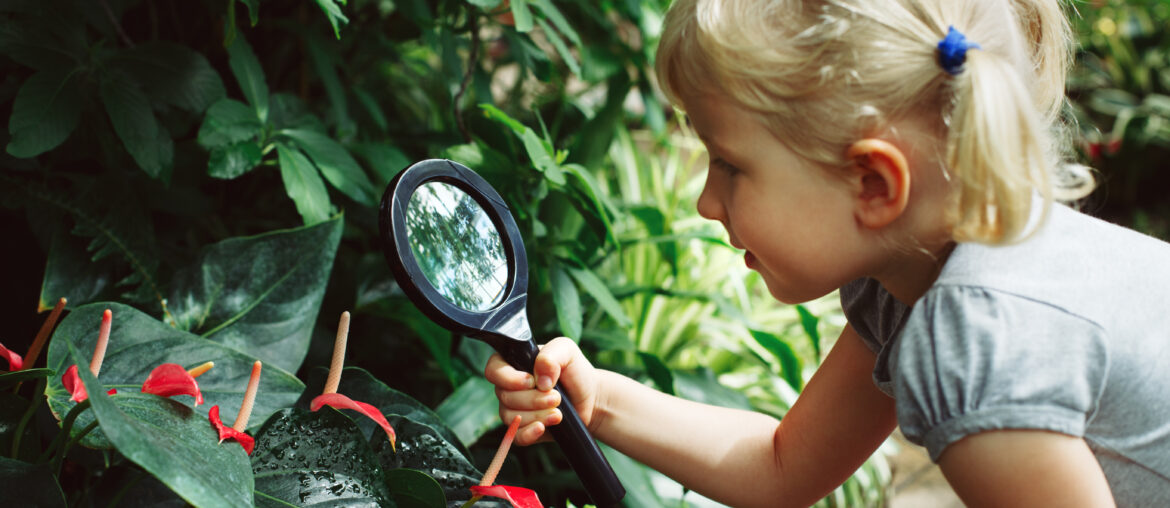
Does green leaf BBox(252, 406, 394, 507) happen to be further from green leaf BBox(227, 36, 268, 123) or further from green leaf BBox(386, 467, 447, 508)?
green leaf BBox(227, 36, 268, 123)

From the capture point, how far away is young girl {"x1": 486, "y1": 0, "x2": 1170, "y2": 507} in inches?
27.0

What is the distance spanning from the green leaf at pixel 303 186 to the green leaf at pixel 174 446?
372mm

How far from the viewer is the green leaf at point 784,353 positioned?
57.3 inches

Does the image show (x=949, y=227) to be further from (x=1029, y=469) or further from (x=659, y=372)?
(x=659, y=372)

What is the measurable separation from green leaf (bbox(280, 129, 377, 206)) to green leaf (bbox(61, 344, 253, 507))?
456mm

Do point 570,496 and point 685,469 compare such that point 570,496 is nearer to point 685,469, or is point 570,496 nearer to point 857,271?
point 685,469

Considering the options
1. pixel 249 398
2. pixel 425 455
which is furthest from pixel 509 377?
pixel 249 398

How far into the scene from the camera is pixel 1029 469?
0.68 metres

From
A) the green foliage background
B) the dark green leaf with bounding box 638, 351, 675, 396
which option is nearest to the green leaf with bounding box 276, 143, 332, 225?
the green foliage background

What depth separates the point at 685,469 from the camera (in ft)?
3.24

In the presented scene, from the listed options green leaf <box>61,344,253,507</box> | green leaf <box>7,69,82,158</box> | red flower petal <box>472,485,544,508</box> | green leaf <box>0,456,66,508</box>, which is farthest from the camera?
green leaf <box>7,69,82,158</box>

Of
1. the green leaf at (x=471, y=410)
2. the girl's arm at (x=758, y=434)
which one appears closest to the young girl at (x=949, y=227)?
the girl's arm at (x=758, y=434)

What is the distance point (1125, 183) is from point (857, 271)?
3367mm

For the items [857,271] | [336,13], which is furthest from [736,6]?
[336,13]
